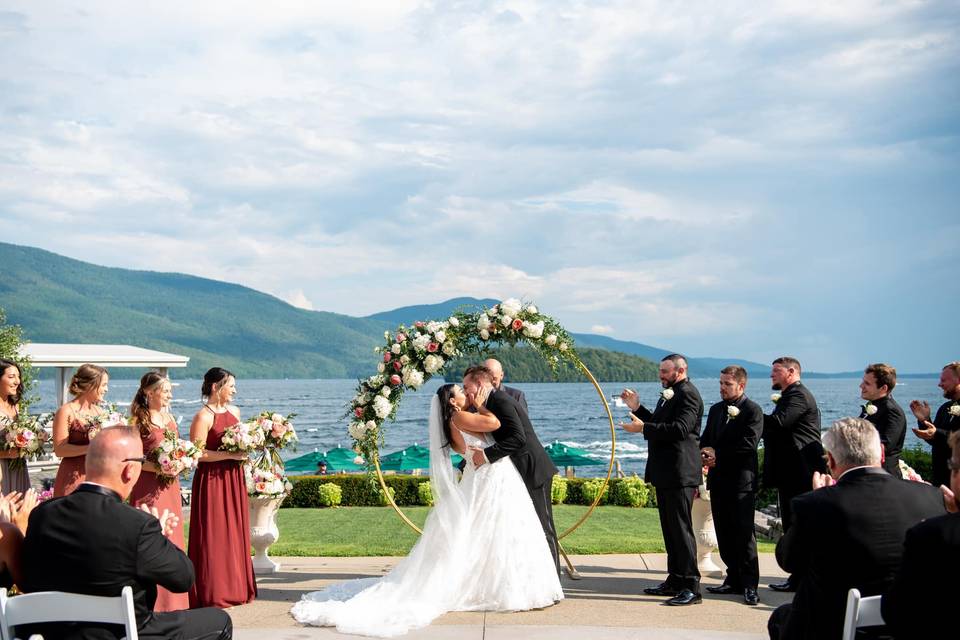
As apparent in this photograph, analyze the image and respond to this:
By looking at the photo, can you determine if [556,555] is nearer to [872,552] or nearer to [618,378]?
[872,552]

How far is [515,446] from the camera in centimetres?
842

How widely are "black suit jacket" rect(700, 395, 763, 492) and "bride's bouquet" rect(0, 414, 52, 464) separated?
6.53 metres

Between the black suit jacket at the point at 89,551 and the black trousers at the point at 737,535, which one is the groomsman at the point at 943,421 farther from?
the black suit jacket at the point at 89,551

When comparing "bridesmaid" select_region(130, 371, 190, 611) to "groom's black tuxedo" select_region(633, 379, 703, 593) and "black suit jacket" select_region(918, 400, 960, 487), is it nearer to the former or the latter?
"groom's black tuxedo" select_region(633, 379, 703, 593)

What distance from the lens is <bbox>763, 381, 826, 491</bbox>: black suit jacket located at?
8.67m

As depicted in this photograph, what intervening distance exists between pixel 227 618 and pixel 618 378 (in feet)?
399

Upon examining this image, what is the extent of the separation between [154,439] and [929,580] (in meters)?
6.19

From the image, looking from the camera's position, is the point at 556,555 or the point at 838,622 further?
the point at 556,555

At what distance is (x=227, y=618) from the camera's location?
514 cm

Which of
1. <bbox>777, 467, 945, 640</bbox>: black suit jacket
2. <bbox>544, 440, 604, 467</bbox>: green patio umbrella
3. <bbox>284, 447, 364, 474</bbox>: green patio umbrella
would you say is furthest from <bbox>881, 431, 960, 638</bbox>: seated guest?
<bbox>284, 447, 364, 474</bbox>: green patio umbrella

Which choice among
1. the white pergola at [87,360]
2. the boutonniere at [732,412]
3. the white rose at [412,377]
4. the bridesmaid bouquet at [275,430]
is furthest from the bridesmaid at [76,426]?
the white pergola at [87,360]

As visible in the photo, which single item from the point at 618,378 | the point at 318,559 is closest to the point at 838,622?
the point at 318,559

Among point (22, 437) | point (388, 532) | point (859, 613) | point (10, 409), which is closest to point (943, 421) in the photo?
point (859, 613)

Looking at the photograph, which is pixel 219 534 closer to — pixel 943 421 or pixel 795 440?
pixel 795 440
